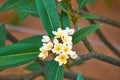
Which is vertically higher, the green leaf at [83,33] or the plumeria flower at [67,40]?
the green leaf at [83,33]

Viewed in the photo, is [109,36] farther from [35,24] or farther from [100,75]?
[35,24]

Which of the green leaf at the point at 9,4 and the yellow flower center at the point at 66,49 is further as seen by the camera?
the green leaf at the point at 9,4

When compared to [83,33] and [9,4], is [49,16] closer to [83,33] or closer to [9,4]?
[83,33]

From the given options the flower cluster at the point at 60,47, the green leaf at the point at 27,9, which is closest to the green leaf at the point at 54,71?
the flower cluster at the point at 60,47

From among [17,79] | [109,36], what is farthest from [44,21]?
[109,36]

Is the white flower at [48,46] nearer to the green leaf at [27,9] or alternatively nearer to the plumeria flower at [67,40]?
the plumeria flower at [67,40]

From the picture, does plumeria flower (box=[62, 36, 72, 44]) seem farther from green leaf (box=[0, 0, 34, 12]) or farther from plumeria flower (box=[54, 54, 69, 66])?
green leaf (box=[0, 0, 34, 12])

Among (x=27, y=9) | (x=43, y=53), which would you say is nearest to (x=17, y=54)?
(x=43, y=53)

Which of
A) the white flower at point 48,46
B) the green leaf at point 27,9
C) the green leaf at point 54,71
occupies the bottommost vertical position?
the green leaf at point 54,71

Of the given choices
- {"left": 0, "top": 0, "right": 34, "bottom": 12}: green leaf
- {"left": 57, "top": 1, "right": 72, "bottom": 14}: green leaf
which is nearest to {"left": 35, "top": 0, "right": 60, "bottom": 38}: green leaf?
{"left": 57, "top": 1, "right": 72, "bottom": 14}: green leaf
